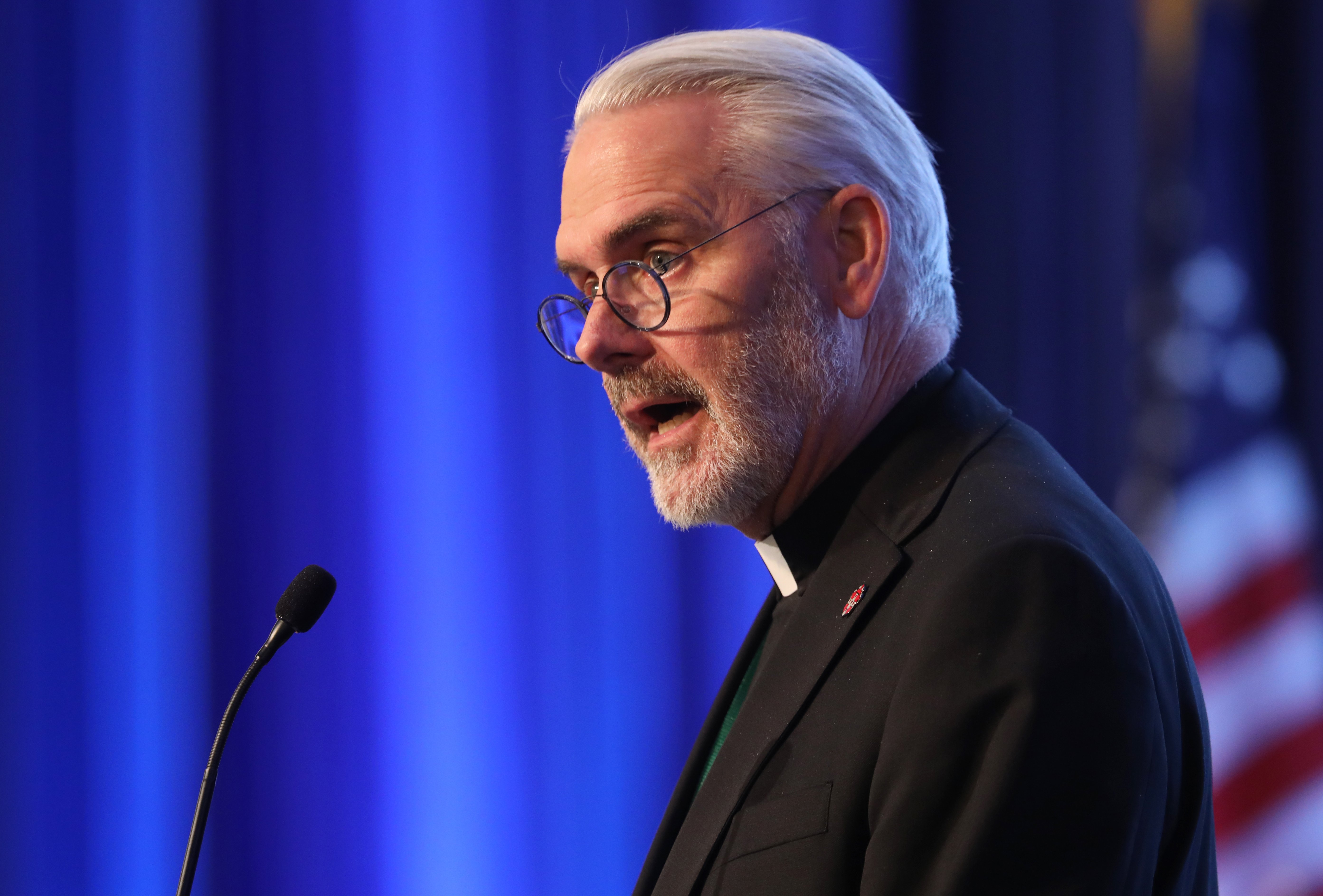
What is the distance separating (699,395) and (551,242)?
116cm

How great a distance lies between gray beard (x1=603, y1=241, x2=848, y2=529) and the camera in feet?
4.26

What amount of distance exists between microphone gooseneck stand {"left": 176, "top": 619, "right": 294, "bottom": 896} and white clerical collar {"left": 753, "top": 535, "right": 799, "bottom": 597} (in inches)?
23.0

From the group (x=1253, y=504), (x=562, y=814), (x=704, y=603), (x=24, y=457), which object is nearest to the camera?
(x=24, y=457)

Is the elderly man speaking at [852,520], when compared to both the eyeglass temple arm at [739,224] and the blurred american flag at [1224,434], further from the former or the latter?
the blurred american flag at [1224,434]

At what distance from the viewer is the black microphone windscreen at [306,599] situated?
47.6 inches

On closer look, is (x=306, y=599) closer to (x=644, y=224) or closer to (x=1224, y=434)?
(x=644, y=224)

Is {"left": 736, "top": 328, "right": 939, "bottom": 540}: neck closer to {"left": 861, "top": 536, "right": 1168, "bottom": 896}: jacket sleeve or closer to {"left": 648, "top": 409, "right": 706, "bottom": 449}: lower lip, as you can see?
{"left": 648, "top": 409, "right": 706, "bottom": 449}: lower lip

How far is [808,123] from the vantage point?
1.32 meters

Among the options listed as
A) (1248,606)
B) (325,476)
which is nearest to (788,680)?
(325,476)

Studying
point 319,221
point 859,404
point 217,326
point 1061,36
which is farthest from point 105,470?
point 1061,36

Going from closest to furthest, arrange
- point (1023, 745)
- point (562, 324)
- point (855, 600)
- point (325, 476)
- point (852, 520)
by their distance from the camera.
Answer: point (1023, 745) → point (855, 600) → point (852, 520) → point (562, 324) → point (325, 476)

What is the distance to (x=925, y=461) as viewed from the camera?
120cm

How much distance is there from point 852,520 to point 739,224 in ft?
1.22

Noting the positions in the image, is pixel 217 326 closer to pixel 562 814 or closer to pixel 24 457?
pixel 24 457
